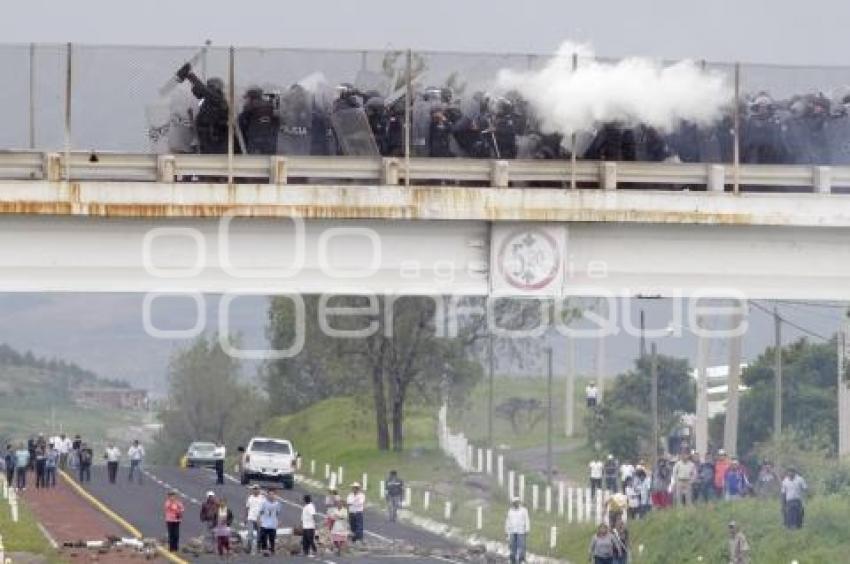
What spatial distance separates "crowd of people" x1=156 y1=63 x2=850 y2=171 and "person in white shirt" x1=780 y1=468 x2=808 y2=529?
25.7 ft

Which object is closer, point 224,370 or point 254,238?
point 254,238

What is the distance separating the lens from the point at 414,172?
3241 cm

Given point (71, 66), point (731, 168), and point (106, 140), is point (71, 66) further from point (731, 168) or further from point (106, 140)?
point (731, 168)

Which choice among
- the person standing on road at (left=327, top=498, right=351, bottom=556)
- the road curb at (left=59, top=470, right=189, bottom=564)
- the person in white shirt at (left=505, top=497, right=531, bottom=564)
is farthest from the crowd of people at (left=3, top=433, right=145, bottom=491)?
the person in white shirt at (left=505, top=497, right=531, bottom=564)

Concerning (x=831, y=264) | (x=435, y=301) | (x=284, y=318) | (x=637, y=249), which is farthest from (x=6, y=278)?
(x=284, y=318)

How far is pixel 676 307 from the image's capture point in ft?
178

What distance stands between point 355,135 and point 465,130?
1.51m

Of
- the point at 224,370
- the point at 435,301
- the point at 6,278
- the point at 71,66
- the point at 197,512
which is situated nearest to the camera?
the point at 6,278

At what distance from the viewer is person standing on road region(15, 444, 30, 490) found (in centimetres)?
6688

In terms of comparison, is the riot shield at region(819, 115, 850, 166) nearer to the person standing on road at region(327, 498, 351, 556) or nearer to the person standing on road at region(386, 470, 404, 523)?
the person standing on road at region(327, 498, 351, 556)

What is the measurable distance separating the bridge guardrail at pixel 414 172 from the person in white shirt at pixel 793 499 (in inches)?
347

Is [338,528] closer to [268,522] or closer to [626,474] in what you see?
[268,522]

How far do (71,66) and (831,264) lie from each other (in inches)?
387

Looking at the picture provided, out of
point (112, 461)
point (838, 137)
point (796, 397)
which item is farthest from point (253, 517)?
point (796, 397)
